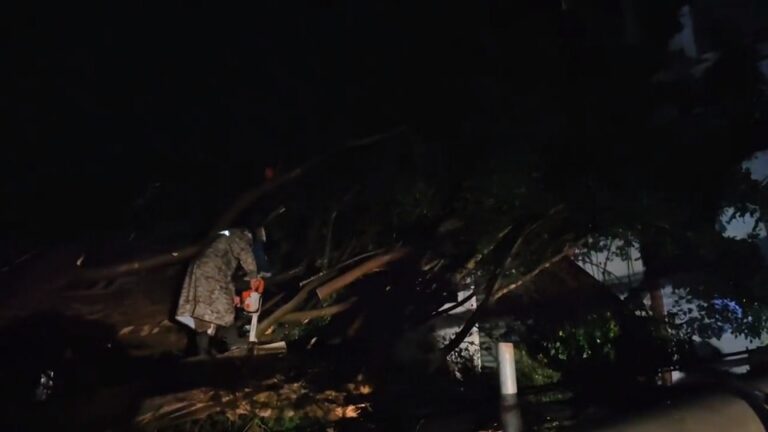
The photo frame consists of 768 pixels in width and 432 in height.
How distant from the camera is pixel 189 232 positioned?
7441mm

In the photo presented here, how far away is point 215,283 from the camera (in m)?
7.03

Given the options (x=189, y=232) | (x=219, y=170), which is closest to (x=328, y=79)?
(x=219, y=170)

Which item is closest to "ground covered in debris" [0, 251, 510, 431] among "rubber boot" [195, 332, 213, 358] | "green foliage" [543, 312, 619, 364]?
"rubber boot" [195, 332, 213, 358]

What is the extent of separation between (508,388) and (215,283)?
9.69 feet

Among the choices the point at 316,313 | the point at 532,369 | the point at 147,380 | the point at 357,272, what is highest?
the point at 357,272

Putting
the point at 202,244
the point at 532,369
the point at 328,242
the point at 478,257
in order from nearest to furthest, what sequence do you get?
the point at 202,244, the point at 328,242, the point at 478,257, the point at 532,369

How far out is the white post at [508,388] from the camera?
558cm

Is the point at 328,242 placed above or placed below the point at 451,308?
above

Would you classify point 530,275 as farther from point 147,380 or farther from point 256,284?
point 147,380

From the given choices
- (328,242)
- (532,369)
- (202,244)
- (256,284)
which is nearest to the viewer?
(202,244)

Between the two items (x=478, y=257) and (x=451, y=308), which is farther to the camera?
(x=451, y=308)

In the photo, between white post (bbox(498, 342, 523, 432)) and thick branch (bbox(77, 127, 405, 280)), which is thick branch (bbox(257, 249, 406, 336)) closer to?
thick branch (bbox(77, 127, 405, 280))

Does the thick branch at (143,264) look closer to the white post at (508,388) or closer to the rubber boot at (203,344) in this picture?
the rubber boot at (203,344)

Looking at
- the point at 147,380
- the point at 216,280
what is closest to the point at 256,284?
the point at 216,280
